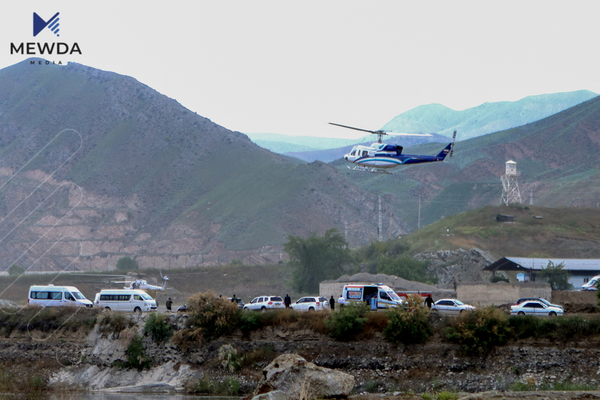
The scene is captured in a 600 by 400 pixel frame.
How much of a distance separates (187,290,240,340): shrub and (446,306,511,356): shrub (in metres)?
13.8

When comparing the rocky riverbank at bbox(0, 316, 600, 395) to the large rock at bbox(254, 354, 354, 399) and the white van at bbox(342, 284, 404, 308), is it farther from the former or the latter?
the large rock at bbox(254, 354, 354, 399)

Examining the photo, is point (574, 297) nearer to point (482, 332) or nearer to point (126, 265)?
point (482, 332)

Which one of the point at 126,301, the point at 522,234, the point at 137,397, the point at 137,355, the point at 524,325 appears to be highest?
the point at 522,234

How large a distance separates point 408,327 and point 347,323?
370cm

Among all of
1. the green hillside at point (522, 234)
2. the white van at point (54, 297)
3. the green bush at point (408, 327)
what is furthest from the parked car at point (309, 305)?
the green hillside at point (522, 234)

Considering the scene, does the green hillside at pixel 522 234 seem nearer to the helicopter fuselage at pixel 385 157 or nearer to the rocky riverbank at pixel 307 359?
the helicopter fuselage at pixel 385 157

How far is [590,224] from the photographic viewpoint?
119 metres

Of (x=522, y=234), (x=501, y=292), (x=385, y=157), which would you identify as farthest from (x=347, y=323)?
(x=522, y=234)

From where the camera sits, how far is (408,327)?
139ft

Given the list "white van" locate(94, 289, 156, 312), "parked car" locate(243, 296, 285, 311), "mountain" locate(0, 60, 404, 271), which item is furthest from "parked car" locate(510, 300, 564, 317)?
"mountain" locate(0, 60, 404, 271)

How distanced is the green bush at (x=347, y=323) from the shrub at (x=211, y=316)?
21.6 feet

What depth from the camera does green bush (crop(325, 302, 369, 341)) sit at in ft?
144

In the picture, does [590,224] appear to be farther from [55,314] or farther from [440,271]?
[55,314]

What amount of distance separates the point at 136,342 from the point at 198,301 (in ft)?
15.8
